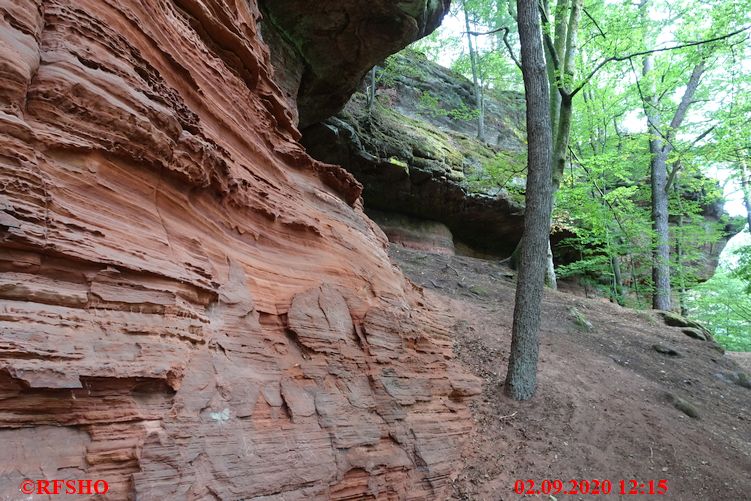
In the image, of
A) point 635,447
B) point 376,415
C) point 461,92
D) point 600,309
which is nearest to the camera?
point 376,415

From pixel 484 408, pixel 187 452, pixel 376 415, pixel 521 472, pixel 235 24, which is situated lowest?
pixel 521 472

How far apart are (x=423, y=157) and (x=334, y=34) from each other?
6.60 meters

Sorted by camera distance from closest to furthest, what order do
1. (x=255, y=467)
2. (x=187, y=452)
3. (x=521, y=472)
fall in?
(x=187, y=452) → (x=255, y=467) → (x=521, y=472)

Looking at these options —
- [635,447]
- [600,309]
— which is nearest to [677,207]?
[600,309]

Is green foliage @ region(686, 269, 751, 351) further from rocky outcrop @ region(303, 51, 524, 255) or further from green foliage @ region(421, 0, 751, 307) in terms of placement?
rocky outcrop @ region(303, 51, 524, 255)

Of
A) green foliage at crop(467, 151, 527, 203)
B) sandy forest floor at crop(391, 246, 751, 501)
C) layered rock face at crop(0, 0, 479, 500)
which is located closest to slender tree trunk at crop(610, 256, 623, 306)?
green foliage at crop(467, 151, 527, 203)

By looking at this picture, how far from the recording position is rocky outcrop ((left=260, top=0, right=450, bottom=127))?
8727mm

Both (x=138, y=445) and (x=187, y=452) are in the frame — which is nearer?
(x=138, y=445)

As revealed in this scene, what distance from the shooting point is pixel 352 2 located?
8.55 meters

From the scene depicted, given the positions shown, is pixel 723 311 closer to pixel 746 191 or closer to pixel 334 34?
pixel 746 191

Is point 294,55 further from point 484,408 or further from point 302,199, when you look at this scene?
point 484,408

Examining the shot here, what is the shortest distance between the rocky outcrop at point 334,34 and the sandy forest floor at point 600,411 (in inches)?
234

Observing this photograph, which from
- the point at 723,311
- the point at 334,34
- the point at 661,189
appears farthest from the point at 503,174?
the point at 723,311

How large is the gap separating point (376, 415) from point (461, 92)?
837 inches
